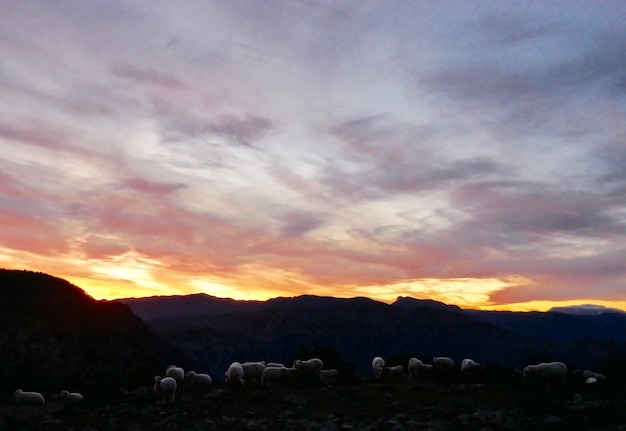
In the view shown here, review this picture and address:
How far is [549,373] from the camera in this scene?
22.0 meters

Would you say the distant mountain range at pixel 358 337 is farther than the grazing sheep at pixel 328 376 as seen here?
Yes

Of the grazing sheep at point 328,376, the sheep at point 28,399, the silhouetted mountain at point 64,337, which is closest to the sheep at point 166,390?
the grazing sheep at point 328,376

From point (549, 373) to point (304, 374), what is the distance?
33.9 feet

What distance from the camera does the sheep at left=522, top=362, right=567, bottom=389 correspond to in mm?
21875

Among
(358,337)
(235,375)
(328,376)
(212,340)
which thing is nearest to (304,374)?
(328,376)

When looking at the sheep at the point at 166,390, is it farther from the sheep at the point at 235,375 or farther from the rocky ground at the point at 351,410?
the sheep at the point at 235,375

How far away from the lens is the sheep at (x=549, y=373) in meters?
21.9

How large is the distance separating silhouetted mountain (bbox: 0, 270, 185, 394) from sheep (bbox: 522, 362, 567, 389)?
129 ft

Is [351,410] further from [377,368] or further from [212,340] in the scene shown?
[212,340]

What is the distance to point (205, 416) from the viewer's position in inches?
812

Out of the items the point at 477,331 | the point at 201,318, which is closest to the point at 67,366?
the point at 201,318

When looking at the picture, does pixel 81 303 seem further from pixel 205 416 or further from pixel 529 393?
pixel 529 393

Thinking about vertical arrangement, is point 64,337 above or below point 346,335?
below

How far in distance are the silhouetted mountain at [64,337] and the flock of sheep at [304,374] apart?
22.8m
